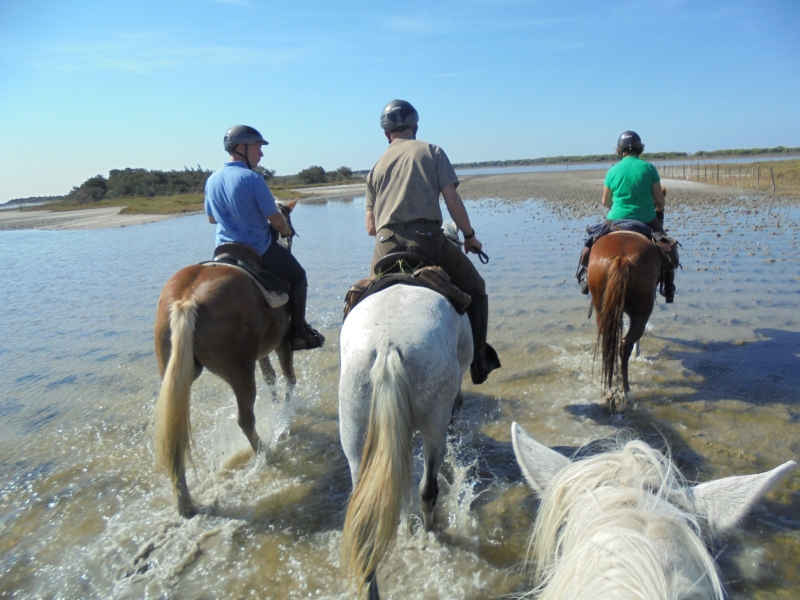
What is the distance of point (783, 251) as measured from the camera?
396 inches

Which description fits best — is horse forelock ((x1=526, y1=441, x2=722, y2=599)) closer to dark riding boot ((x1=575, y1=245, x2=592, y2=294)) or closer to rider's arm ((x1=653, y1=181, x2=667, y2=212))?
dark riding boot ((x1=575, y1=245, x2=592, y2=294))

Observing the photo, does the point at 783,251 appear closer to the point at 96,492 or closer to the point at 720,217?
the point at 720,217

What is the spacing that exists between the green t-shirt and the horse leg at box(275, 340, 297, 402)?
4034 millimetres

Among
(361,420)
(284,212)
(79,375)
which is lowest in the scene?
(79,375)

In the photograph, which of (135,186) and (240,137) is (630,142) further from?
(135,186)

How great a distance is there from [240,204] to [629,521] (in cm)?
386

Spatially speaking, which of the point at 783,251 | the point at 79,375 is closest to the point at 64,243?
the point at 79,375

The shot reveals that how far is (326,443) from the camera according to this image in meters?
4.61

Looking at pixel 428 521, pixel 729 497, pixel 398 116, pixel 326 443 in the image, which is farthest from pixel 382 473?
pixel 398 116

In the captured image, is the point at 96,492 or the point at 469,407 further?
the point at 469,407

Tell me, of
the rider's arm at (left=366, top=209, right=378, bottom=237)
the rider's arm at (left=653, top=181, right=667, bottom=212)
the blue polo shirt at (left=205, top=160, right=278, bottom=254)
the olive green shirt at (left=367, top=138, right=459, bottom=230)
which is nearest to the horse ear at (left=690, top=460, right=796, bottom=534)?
the olive green shirt at (left=367, top=138, right=459, bottom=230)

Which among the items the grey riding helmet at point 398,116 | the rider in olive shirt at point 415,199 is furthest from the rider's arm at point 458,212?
the grey riding helmet at point 398,116

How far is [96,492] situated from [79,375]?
9.95 ft

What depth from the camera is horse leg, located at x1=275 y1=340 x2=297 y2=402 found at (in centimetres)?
490
